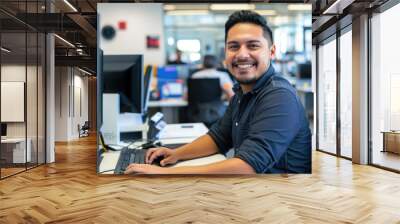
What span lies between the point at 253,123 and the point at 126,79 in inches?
54.3

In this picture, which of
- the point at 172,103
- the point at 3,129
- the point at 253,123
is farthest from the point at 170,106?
the point at 3,129

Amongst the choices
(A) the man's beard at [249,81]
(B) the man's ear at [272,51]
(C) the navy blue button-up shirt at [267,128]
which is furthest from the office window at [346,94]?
(A) the man's beard at [249,81]

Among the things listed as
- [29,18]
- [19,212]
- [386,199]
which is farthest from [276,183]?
[29,18]

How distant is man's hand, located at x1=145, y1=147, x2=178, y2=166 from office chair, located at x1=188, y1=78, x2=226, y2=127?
0.45 metres

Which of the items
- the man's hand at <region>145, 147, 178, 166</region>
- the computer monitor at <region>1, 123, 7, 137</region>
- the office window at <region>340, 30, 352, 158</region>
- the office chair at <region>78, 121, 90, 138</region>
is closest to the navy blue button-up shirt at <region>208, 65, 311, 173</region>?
the man's hand at <region>145, 147, 178, 166</region>

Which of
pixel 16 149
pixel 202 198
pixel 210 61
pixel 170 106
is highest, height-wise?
pixel 210 61

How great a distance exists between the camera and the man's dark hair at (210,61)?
428cm

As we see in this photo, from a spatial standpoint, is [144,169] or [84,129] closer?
[144,169]

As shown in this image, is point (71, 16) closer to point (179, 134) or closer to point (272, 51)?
point (179, 134)

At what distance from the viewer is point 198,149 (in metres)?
4.33

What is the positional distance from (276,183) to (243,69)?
72.8 inches

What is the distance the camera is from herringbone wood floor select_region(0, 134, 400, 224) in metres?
3.57

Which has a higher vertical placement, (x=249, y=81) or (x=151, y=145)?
(x=249, y=81)

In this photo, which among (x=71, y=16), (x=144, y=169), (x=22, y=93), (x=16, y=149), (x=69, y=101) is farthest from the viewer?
(x=69, y=101)
